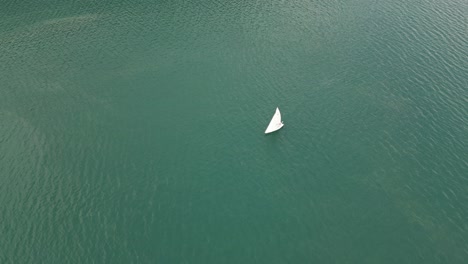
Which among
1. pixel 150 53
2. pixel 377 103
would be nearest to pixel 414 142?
pixel 377 103

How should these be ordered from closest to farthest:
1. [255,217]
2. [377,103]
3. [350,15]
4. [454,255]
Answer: [454,255], [255,217], [377,103], [350,15]

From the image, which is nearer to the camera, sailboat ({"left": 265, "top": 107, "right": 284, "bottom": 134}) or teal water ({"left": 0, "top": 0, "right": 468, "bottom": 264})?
teal water ({"left": 0, "top": 0, "right": 468, "bottom": 264})

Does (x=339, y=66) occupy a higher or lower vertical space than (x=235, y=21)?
lower

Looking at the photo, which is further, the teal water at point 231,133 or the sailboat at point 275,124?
the sailboat at point 275,124

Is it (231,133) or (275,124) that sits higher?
(231,133)

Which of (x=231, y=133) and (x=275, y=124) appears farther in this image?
(x=231, y=133)

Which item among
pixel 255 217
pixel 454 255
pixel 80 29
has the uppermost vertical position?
pixel 80 29

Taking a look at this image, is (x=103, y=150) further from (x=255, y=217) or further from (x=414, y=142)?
(x=414, y=142)

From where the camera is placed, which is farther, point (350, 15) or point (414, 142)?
point (350, 15)
